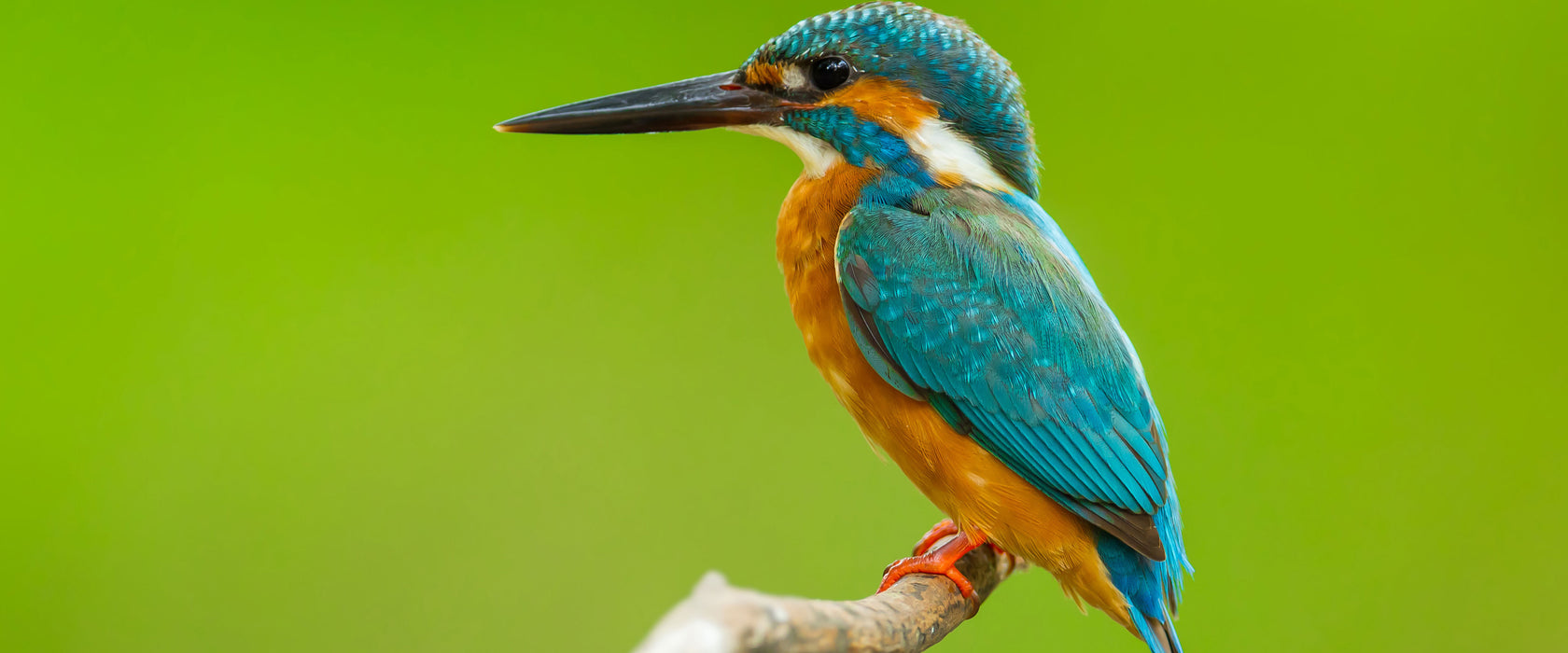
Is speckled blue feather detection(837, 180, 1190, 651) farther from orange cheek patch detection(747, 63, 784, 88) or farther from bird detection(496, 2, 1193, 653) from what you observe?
orange cheek patch detection(747, 63, 784, 88)

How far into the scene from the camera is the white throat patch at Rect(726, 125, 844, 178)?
1.64 m

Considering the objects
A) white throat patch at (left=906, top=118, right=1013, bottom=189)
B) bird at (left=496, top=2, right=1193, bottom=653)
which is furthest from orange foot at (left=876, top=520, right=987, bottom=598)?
white throat patch at (left=906, top=118, right=1013, bottom=189)

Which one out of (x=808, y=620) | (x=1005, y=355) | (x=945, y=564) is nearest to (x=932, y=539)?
(x=945, y=564)

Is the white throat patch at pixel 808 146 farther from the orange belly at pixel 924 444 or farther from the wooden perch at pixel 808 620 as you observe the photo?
the wooden perch at pixel 808 620

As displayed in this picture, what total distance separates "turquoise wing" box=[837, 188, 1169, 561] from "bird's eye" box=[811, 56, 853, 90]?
0.19 meters

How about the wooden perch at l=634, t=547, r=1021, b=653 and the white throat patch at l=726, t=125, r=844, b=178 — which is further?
the white throat patch at l=726, t=125, r=844, b=178

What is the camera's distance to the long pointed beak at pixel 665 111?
1.62m

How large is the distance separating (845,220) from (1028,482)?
1.37 feet

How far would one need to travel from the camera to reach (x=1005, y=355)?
59.4 inches

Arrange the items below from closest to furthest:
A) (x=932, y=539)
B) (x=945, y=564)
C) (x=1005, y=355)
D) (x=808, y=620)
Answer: (x=808, y=620), (x=1005, y=355), (x=945, y=564), (x=932, y=539)

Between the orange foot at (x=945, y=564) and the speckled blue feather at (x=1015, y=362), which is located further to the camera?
the orange foot at (x=945, y=564)

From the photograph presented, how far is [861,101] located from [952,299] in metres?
0.31

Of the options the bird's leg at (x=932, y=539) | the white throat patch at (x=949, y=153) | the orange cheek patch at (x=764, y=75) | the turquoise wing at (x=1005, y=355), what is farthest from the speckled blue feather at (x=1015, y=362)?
the bird's leg at (x=932, y=539)

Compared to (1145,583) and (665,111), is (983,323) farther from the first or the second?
(665,111)
